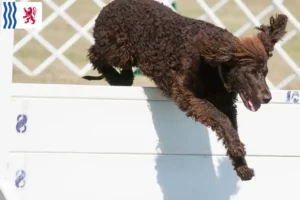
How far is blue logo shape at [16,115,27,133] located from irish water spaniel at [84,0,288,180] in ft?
2.37

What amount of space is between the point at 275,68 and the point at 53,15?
14.7ft

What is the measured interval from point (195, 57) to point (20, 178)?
1.08 m

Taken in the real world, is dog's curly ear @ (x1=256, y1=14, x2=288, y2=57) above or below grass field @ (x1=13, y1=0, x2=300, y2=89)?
above

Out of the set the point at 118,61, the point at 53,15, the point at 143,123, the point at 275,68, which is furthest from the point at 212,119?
the point at 275,68

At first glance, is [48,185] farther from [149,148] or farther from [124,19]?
[124,19]

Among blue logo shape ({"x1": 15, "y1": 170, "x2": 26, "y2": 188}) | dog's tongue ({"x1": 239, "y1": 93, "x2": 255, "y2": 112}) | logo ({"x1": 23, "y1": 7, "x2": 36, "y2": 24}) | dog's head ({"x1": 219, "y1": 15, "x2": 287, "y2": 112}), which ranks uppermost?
logo ({"x1": 23, "y1": 7, "x2": 36, "y2": 24})

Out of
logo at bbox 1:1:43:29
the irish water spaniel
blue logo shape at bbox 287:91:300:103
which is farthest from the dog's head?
logo at bbox 1:1:43:29

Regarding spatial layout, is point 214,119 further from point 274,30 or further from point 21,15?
point 21,15

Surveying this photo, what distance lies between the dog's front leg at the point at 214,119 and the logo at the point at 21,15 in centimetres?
80

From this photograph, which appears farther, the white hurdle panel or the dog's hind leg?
the dog's hind leg

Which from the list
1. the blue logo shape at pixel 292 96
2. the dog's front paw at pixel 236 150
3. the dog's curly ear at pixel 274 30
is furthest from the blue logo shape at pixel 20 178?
the blue logo shape at pixel 292 96

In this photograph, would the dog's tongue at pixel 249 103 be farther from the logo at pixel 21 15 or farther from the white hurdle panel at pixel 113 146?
the logo at pixel 21 15

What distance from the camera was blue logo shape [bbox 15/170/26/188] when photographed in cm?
435

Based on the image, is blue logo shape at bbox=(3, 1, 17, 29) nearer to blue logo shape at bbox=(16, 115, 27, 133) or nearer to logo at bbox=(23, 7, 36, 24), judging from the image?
logo at bbox=(23, 7, 36, 24)
